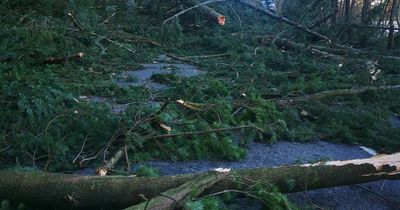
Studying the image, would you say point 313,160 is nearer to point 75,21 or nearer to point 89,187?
point 89,187

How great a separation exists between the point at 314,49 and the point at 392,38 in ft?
7.75

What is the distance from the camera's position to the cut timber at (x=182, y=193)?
8.34 ft

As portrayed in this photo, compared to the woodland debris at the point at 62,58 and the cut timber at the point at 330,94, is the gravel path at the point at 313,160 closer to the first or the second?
the cut timber at the point at 330,94

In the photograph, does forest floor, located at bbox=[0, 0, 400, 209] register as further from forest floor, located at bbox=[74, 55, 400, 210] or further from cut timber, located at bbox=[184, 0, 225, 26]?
cut timber, located at bbox=[184, 0, 225, 26]

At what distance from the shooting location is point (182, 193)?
2730 millimetres

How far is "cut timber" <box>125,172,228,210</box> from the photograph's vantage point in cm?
254

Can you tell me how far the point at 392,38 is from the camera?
11406mm

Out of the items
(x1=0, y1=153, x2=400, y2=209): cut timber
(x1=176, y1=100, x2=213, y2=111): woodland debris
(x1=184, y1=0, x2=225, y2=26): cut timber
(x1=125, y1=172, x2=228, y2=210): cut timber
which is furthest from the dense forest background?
(x1=125, y1=172, x2=228, y2=210): cut timber

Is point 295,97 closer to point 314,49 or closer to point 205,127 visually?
point 205,127

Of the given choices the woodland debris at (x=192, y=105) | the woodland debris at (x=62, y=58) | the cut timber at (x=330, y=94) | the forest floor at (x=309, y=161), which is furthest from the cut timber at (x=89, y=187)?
the woodland debris at (x=62, y=58)

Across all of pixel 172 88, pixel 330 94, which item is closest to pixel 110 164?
pixel 172 88

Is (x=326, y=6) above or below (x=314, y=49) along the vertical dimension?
above

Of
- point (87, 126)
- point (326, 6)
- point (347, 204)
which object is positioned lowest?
point (347, 204)

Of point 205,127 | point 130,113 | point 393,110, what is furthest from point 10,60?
point 393,110
